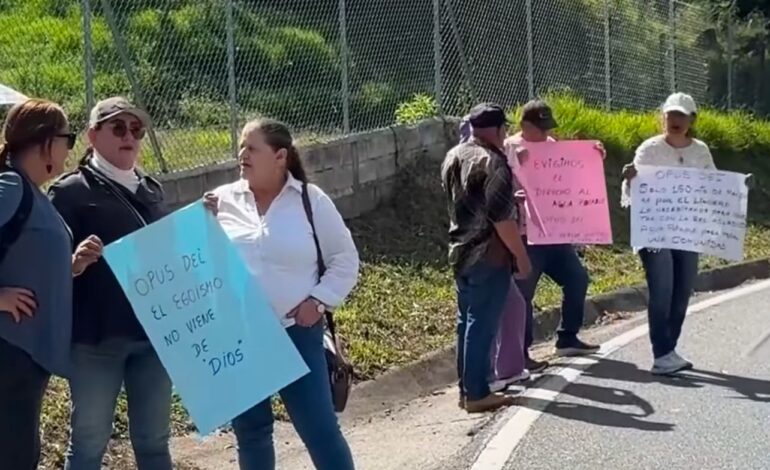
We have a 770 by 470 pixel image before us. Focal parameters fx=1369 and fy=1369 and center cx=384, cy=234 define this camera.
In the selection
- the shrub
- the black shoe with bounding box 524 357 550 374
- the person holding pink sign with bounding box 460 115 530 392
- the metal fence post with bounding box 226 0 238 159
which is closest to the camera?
the person holding pink sign with bounding box 460 115 530 392

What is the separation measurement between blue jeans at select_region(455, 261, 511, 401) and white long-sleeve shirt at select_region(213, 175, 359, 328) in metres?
2.47

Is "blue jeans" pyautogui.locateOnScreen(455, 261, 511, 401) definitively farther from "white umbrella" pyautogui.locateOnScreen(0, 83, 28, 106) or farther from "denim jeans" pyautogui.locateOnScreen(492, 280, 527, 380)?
"white umbrella" pyautogui.locateOnScreen(0, 83, 28, 106)

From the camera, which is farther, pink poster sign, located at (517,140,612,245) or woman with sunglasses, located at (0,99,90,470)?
pink poster sign, located at (517,140,612,245)

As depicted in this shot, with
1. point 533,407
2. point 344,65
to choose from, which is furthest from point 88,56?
point 533,407

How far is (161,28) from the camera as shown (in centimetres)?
1097

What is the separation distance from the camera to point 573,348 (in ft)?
31.3

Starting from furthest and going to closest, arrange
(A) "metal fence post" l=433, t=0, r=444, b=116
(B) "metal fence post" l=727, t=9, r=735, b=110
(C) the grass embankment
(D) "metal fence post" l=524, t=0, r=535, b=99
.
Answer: (B) "metal fence post" l=727, t=9, r=735, b=110
(D) "metal fence post" l=524, t=0, r=535, b=99
(A) "metal fence post" l=433, t=0, r=444, b=116
(C) the grass embankment

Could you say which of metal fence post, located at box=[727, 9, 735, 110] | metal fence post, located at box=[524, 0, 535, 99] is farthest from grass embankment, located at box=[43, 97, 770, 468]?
metal fence post, located at box=[727, 9, 735, 110]

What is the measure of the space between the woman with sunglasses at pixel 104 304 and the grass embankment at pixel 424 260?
1.57m

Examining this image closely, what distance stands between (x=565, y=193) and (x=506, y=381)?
1424 millimetres

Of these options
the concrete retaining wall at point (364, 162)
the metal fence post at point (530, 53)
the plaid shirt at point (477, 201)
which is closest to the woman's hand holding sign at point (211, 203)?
the plaid shirt at point (477, 201)

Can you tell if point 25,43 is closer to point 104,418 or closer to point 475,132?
point 475,132

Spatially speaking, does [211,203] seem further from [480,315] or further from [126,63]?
[126,63]

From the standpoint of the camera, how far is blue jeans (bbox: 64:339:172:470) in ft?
17.0
